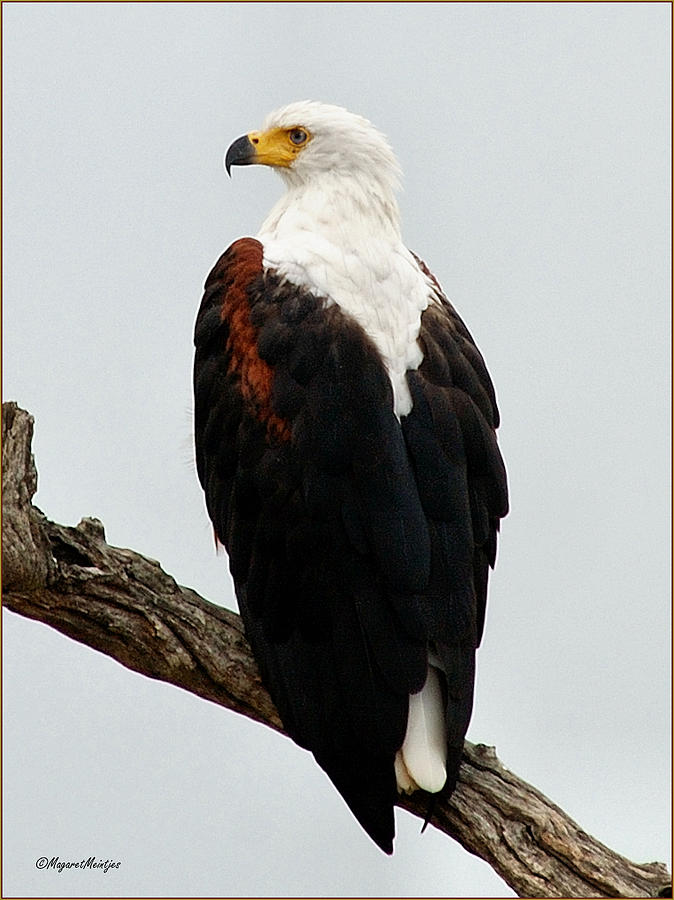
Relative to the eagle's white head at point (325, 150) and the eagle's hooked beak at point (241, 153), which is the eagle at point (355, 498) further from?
the eagle's hooked beak at point (241, 153)

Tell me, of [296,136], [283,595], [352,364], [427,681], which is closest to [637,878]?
[427,681]

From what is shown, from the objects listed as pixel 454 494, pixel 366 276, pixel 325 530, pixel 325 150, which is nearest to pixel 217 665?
pixel 325 530

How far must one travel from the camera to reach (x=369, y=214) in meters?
5.99

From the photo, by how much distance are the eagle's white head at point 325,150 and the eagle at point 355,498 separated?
0.43m

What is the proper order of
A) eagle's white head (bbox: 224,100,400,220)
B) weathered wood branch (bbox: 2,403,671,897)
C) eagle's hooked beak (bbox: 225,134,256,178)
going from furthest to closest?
eagle's hooked beak (bbox: 225,134,256,178) → eagle's white head (bbox: 224,100,400,220) → weathered wood branch (bbox: 2,403,671,897)

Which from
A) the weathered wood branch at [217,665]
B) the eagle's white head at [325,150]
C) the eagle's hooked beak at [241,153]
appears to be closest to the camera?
the weathered wood branch at [217,665]

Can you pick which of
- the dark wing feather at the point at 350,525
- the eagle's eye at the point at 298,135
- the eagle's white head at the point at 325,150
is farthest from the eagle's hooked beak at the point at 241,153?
the dark wing feather at the point at 350,525

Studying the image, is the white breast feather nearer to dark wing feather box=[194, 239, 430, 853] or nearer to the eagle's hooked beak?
dark wing feather box=[194, 239, 430, 853]

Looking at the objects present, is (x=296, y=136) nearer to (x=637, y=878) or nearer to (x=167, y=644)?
(x=167, y=644)

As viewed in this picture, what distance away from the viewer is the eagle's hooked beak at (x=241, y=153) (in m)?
6.36

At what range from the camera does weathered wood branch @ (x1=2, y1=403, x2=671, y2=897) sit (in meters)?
5.46

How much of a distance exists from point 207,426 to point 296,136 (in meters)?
1.38

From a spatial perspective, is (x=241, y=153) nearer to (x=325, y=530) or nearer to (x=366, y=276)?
(x=366, y=276)

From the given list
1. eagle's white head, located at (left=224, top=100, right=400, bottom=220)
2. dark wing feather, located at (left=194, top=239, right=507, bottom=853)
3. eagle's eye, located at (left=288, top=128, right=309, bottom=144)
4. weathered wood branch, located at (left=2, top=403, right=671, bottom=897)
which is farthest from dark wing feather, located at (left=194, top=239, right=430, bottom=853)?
eagle's eye, located at (left=288, top=128, right=309, bottom=144)
